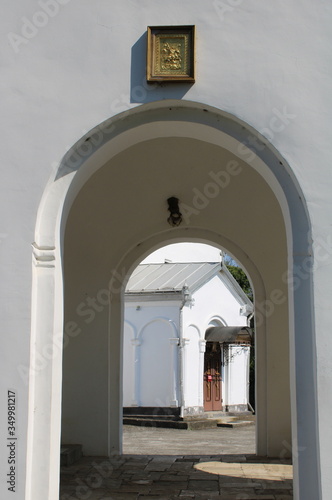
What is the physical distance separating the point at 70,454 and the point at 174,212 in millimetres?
3378

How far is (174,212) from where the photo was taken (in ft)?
28.4

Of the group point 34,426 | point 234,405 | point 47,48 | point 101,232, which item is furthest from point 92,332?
point 234,405

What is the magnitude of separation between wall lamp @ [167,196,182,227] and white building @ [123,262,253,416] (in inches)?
515

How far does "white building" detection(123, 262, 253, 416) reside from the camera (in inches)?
837

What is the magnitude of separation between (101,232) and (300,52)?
4372 mm

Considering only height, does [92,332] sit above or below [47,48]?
below

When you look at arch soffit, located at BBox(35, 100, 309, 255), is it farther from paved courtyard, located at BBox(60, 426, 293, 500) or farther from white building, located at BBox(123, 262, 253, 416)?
white building, located at BBox(123, 262, 253, 416)

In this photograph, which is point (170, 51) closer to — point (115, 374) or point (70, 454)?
point (115, 374)

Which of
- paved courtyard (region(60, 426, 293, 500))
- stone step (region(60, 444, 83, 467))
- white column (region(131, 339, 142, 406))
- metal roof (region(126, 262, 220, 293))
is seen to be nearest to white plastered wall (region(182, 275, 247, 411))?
metal roof (region(126, 262, 220, 293))

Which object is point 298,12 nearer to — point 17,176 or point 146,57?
point 146,57

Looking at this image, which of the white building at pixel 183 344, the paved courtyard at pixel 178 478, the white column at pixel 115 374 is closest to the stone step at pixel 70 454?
the paved courtyard at pixel 178 478

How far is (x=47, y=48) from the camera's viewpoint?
5.19 metres

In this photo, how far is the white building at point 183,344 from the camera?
2127 cm

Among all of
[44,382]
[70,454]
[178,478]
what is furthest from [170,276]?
[44,382]
